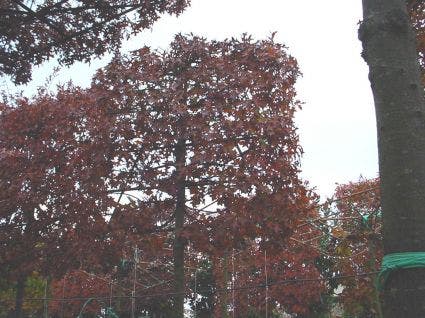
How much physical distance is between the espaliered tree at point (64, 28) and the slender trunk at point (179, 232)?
139cm

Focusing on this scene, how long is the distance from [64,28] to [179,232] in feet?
7.98

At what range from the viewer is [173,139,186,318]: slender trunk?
17.1 feet

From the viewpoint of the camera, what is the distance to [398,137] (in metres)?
1.44

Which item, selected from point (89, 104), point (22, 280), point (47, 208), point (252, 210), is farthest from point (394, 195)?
point (22, 280)

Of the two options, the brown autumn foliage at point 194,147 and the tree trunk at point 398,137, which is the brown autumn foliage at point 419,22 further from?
the tree trunk at point 398,137

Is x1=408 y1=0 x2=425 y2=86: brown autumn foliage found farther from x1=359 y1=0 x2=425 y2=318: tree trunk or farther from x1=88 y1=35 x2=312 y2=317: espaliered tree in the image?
x1=359 y1=0 x2=425 y2=318: tree trunk

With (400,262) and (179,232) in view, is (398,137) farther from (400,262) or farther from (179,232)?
(179,232)

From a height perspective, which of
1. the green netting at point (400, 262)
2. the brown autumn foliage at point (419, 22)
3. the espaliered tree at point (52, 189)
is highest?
the brown autumn foliage at point (419, 22)

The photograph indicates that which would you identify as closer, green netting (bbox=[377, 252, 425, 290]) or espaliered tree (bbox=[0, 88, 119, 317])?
green netting (bbox=[377, 252, 425, 290])

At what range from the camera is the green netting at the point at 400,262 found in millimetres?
1337

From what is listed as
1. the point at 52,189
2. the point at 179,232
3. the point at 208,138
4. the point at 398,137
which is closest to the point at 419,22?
the point at 208,138

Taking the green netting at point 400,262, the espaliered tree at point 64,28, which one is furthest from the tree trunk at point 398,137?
the espaliered tree at point 64,28

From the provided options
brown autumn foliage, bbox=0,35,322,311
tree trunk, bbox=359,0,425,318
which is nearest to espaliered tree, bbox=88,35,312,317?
brown autumn foliage, bbox=0,35,322,311

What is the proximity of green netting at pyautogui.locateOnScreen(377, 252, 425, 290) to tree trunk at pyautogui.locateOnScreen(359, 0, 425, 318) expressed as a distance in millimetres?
15
